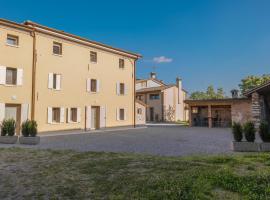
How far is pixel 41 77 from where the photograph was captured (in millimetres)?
16578

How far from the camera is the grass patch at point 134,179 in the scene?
13.4 feet

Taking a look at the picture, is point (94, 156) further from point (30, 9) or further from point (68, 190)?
point (30, 9)

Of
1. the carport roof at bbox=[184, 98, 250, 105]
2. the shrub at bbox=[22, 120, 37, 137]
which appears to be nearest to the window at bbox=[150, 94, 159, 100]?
the carport roof at bbox=[184, 98, 250, 105]

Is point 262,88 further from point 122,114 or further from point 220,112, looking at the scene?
point 122,114

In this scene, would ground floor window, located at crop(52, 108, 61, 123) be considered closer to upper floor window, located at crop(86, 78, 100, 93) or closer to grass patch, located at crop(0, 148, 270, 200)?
upper floor window, located at crop(86, 78, 100, 93)

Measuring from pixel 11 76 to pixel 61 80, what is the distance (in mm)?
3762

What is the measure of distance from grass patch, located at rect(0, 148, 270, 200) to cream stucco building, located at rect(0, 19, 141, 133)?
31.3 ft

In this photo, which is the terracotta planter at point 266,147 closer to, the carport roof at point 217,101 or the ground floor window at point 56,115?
the carport roof at point 217,101

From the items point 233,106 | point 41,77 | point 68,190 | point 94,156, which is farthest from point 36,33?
point 233,106

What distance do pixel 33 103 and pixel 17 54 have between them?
12.3 ft

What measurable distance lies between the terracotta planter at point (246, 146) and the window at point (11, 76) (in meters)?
14.8

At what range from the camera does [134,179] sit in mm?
4969

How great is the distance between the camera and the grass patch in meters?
4.09

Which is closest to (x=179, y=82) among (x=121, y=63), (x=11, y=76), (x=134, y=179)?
(x=121, y=63)
